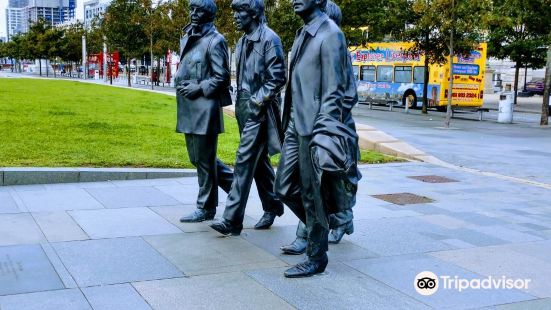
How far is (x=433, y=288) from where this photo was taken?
4840mm

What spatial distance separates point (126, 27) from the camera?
157ft

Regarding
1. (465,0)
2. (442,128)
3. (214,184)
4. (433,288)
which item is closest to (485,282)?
(433,288)

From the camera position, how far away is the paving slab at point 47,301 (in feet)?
13.8

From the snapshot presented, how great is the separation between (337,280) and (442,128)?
660 inches

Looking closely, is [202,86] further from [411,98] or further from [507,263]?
[411,98]

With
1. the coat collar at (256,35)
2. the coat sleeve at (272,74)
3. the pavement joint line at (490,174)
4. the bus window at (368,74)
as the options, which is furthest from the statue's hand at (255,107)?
the bus window at (368,74)

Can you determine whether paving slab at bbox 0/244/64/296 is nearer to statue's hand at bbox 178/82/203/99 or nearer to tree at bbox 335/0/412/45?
statue's hand at bbox 178/82/203/99

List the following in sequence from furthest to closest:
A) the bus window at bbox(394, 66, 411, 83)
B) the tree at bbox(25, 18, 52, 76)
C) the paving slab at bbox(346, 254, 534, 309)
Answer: the tree at bbox(25, 18, 52, 76) < the bus window at bbox(394, 66, 411, 83) < the paving slab at bbox(346, 254, 534, 309)

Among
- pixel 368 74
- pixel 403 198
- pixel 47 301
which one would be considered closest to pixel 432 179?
pixel 403 198

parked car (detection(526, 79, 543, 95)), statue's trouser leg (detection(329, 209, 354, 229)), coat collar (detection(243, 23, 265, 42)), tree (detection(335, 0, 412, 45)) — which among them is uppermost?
tree (detection(335, 0, 412, 45))

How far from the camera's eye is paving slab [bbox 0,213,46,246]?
5.81 meters

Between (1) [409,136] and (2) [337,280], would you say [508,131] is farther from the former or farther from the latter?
(2) [337,280]

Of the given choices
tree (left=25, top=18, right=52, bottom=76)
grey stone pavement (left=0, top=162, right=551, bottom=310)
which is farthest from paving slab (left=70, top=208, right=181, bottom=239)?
tree (left=25, top=18, right=52, bottom=76)

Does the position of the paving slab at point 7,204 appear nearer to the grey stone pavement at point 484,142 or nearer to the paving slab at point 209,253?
the paving slab at point 209,253
